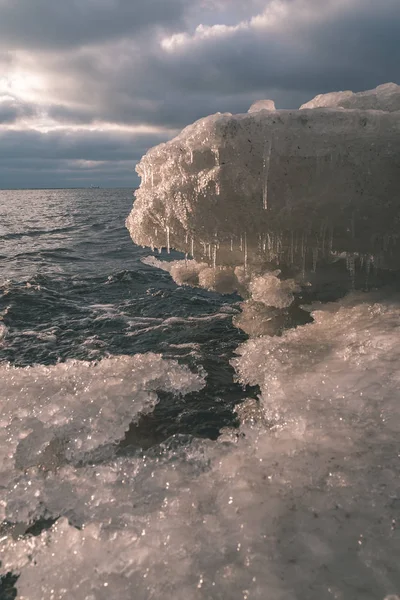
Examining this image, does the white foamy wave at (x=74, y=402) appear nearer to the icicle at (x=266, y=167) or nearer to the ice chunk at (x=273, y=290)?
the ice chunk at (x=273, y=290)

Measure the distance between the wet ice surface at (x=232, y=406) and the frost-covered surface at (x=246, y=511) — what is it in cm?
1

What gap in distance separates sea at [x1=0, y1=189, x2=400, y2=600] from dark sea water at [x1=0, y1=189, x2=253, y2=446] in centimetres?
5

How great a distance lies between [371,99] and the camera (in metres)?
7.29

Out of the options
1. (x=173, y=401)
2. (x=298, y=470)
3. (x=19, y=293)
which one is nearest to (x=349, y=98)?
(x=173, y=401)

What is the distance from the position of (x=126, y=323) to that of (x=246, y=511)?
573 centimetres

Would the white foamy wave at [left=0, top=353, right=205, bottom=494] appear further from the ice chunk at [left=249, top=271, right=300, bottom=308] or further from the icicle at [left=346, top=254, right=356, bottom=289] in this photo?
the icicle at [left=346, top=254, right=356, bottom=289]

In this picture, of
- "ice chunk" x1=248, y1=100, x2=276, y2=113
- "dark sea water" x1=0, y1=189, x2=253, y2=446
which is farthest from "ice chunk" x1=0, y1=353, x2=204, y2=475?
"ice chunk" x1=248, y1=100, x2=276, y2=113

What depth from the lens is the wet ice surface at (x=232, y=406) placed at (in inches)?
91.4

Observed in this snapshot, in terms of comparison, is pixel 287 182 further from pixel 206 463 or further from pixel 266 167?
pixel 206 463

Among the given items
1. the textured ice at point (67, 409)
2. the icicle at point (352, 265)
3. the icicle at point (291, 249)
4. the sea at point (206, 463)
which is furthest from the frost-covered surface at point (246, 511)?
the icicle at point (352, 265)

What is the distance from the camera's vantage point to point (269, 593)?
2.06 meters

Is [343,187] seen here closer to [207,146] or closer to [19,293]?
[207,146]

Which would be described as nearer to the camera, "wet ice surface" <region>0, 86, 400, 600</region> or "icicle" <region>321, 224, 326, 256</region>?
"wet ice surface" <region>0, 86, 400, 600</region>

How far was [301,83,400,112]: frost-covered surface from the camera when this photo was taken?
282 inches
